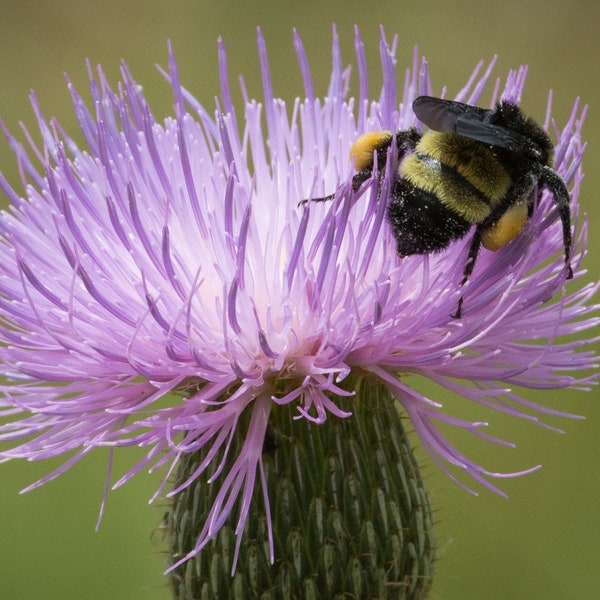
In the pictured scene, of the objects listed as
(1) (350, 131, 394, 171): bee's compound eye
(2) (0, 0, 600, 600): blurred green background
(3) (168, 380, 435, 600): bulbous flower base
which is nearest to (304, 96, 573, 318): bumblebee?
(1) (350, 131, 394, 171): bee's compound eye

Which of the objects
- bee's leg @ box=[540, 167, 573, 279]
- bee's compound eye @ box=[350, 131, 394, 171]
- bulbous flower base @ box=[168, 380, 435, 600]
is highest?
bee's compound eye @ box=[350, 131, 394, 171]

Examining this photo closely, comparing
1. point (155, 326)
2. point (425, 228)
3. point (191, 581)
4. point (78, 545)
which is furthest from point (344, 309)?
point (78, 545)

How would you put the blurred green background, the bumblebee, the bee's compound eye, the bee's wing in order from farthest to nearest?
1. the blurred green background
2. the bee's compound eye
3. the bumblebee
4. the bee's wing

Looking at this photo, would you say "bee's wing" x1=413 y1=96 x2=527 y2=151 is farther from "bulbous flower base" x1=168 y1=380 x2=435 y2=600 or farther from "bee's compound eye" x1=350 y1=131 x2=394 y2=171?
"bulbous flower base" x1=168 y1=380 x2=435 y2=600

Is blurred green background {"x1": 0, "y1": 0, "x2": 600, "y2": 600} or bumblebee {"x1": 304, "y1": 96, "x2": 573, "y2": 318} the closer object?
bumblebee {"x1": 304, "y1": 96, "x2": 573, "y2": 318}

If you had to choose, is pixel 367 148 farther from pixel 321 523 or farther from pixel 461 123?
pixel 321 523

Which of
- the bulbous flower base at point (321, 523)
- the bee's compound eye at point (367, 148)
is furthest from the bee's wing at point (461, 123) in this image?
the bulbous flower base at point (321, 523)

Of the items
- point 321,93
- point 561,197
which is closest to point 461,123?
point 561,197
